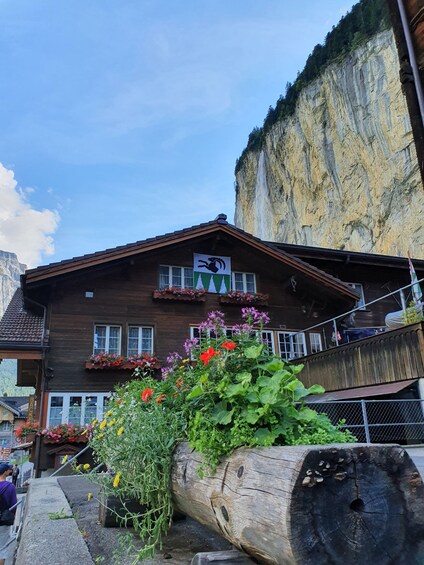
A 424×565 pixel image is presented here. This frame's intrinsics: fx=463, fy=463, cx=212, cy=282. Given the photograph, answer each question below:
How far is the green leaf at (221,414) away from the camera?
8.57ft

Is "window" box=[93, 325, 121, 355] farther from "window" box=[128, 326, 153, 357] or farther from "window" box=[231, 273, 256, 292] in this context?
"window" box=[231, 273, 256, 292]

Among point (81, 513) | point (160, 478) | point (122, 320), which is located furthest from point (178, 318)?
point (160, 478)

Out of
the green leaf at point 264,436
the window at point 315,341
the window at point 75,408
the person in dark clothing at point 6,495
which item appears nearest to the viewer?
the green leaf at point 264,436

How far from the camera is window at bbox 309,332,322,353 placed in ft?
56.7

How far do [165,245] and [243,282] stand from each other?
11.9 ft

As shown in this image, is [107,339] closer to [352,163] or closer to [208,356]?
[208,356]

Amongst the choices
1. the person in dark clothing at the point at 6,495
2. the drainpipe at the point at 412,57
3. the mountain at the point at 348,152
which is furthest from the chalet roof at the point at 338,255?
the drainpipe at the point at 412,57

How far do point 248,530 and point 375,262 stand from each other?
19728 millimetres

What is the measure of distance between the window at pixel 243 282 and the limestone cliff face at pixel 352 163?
56.3 ft

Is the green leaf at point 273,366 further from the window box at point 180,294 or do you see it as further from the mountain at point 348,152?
the mountain at point 348,152

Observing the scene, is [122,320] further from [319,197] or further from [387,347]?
[319,197]

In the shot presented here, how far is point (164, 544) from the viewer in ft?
12.3

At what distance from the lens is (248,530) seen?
7.27 feet

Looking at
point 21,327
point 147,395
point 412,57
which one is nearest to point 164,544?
point 147,395
